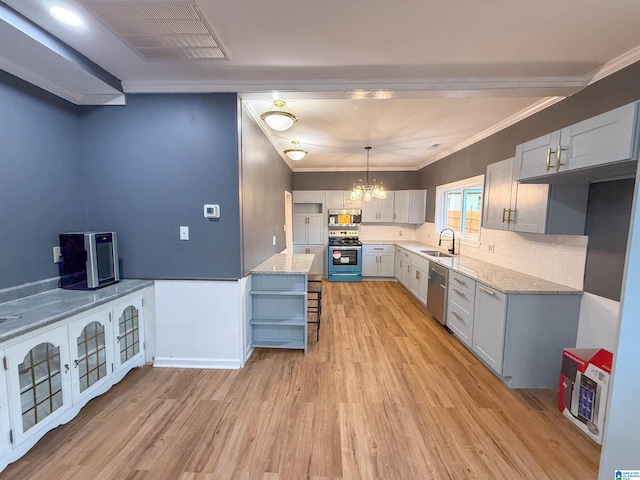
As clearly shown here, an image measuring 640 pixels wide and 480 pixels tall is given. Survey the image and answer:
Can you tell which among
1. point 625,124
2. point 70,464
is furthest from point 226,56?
point 70,464

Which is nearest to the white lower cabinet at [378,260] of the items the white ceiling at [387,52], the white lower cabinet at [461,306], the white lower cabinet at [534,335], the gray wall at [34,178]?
the white lower cabinet at [461,306]

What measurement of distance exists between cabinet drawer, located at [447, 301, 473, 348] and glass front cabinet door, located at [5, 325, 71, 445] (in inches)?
135

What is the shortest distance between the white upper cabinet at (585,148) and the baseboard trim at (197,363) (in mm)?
3072

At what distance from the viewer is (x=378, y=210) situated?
19.4 feet

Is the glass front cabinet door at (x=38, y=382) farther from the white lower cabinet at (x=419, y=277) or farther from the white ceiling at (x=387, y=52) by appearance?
the white lower cabinet at (x=419, y=277)

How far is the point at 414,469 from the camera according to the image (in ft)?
4.95

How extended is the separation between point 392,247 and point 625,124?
446 cm

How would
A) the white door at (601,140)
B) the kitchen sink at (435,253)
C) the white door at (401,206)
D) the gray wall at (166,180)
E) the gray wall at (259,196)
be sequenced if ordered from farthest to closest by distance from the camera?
the white door at (401,206), the kitchen sink at (435,253), the gray wall at (259,196), the gray wall at (166,180), the white door at (601,140)

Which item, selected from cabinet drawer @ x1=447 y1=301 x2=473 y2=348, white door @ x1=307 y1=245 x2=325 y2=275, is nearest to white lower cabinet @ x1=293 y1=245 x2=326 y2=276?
white door @ x1=307 y1=245 x2=325 y2=275

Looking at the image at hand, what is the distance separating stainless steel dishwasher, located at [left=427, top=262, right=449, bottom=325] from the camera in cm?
330

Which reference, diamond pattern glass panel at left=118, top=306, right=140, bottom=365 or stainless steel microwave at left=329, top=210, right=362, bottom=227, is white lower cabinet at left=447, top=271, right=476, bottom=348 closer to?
stainless steel microwave at left=329, top=210, right=362, bottom=227

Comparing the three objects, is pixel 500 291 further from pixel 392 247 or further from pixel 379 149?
pixel 392 247

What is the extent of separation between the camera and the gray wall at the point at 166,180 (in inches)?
91.9

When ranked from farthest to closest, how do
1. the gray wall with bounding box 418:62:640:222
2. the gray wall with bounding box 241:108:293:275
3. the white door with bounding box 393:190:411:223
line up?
the white door with bounding box 393:190:411:223 → the gray wall with bounding box 241:108:293:275 → the gray wall with bounding box 418:62:640:222
